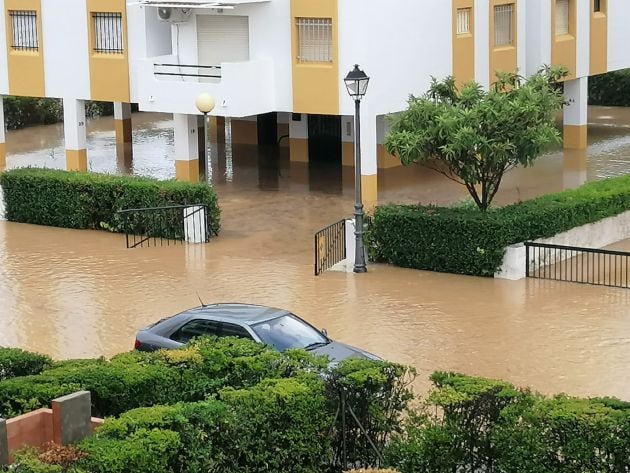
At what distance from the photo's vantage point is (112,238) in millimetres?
30016

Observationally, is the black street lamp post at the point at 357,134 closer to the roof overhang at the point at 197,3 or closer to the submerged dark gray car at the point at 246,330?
the submerged dark gray car at the point at 246,330

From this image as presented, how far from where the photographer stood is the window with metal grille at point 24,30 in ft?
127

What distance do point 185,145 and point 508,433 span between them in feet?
75.0

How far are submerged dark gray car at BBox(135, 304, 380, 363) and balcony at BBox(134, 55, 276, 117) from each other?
49.7 ft

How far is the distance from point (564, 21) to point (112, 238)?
656 inches

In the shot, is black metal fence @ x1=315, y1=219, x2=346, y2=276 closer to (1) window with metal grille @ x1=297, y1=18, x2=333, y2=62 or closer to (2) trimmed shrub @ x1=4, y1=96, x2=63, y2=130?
(1) window with metal grille @ x1=297, y1=18, x2=333, y2=62

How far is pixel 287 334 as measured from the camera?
720 inches

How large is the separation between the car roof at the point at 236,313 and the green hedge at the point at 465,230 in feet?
24.7

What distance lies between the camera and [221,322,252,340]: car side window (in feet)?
59.3

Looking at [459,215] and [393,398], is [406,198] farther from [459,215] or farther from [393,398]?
[393,398]

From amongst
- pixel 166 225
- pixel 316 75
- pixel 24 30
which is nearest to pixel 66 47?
pixel 24 30

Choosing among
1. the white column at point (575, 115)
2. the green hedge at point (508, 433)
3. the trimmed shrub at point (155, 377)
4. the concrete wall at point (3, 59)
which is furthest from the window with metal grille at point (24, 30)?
the green hedge at point (508, 433)

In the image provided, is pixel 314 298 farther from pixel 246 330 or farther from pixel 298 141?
pixel 298 141

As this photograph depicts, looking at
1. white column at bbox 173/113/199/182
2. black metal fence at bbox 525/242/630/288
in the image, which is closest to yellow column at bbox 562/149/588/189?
black metal fence at bbox 525/242/630/288
